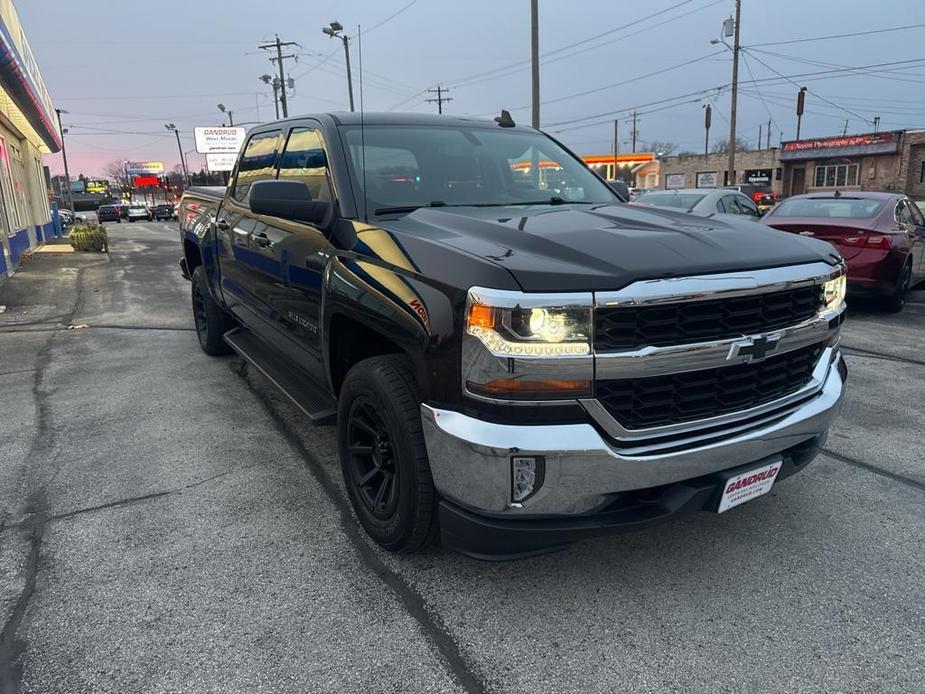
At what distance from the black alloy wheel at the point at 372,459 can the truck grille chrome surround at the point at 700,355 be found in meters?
0.97

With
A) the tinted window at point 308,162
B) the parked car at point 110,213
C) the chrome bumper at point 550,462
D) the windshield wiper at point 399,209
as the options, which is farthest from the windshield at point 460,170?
the parked car at point 110,213

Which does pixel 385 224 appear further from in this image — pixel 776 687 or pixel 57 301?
pixel 57 301

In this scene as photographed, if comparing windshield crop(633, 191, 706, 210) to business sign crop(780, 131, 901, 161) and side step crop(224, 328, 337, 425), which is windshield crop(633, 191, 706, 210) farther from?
business sign crop(780, 131, 901, 161)

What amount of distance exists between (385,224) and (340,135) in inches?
31.9

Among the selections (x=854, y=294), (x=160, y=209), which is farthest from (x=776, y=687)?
(x=160, y=209)

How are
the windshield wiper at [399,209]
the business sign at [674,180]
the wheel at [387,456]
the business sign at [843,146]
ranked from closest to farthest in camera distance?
the wheel at [387,456] → the windshield wiper at [399,209] → the business sign at [843,146] → the business sign at [674,180]

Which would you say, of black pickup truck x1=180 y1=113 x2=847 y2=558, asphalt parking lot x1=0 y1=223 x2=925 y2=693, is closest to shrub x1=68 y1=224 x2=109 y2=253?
asphalt parking lot x1=0 y1=223 x2=925 y2=693

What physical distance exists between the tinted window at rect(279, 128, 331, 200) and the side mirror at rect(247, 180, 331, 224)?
189 mm

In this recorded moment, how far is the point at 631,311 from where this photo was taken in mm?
2205

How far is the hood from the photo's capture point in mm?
2240

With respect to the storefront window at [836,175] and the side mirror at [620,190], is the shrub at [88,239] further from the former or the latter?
the storefront window at [836,175]

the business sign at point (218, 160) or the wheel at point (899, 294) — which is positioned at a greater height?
the business sign at point (218, 160)

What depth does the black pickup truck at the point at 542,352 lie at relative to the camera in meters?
2.19

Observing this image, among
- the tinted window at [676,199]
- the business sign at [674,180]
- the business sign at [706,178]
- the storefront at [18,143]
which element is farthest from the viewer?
the business sign at [674,180]
